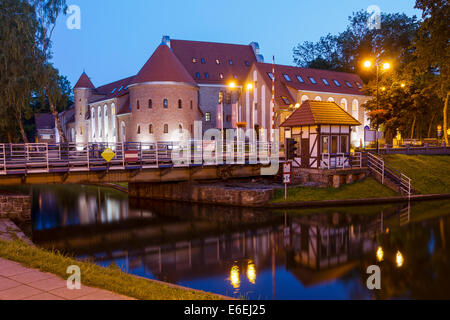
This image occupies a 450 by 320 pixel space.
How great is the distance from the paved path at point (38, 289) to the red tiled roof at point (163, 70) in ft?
122

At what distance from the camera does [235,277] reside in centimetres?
1132

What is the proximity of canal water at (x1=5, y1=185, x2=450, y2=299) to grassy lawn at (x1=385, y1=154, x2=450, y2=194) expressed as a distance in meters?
2.82

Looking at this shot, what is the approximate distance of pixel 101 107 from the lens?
5812 centimetres

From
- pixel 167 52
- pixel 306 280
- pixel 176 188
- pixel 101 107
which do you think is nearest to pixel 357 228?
pixel 306 280

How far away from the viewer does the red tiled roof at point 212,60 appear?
51.0 metres

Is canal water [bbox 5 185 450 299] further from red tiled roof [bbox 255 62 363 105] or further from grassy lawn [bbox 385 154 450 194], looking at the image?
red tiled roof [bbox 255 62 363 105]

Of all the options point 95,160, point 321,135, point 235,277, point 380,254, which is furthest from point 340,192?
point 95,160

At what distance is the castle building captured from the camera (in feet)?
144

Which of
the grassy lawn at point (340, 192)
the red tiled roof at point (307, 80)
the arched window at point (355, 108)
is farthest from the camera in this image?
the arched window at point (355, 108)

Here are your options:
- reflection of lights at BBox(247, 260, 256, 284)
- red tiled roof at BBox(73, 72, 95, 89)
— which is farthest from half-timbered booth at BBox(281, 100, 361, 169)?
red tiled roof at BBox(73, 72, 95, 89)

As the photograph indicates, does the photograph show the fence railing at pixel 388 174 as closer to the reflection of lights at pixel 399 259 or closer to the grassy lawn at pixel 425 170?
the grassy lawn at pixel 425 170

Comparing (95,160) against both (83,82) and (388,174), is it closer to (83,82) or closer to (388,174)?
(388,174)

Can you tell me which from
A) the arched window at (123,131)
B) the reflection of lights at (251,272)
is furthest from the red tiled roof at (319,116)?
the arched window at (123,131)
